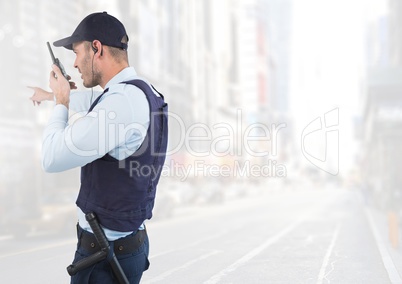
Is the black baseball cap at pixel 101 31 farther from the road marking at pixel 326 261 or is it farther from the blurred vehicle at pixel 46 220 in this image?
the blurred vehicle at pixel 46 220

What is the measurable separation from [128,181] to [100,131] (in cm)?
26

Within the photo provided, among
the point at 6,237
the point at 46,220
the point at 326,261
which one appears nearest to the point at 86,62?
the point at 326,261

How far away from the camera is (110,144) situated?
281 cm

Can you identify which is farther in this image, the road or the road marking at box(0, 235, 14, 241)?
the road marking at box(0, 235, 14, 241)

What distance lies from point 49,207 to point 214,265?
30.3 ft

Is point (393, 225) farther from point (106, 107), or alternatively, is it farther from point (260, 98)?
point (260, 98)

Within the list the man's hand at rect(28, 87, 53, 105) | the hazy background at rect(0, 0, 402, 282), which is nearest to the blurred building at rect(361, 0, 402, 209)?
the hazy background at rect(0, 0, 402, 282)

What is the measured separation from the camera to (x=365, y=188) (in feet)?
155

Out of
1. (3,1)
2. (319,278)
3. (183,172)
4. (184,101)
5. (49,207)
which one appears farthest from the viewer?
(184,101)

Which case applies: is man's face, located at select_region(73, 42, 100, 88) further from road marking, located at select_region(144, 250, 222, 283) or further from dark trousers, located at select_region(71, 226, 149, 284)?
road marking, located at select_region(144, 250, 222, 283)

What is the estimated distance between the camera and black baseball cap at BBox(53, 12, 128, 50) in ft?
9.93

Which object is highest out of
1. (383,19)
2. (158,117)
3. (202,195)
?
(383,19)

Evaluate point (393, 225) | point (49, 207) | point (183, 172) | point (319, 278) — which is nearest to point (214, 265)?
point (319, 278)

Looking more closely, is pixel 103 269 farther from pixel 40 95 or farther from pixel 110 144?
pixel 40 95
